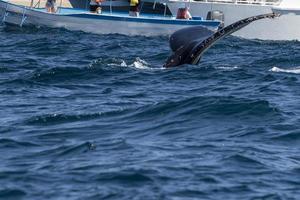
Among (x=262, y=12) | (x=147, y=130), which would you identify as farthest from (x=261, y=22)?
(x=147, y=130)

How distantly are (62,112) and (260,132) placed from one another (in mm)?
3819

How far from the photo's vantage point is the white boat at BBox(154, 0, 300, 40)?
42.1 m

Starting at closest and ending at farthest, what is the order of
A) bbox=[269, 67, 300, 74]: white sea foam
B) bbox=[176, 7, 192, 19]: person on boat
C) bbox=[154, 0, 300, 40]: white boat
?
1. bbox=[269, 67, 300, 74]: white sea foam
2. bbox=[176, 7, 192, 19]: person on boat
3. bbox=[154, 0, 300, 40]: white boat

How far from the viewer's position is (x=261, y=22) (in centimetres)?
4300

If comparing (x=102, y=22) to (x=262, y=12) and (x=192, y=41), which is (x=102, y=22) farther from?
(x=192, y=41)

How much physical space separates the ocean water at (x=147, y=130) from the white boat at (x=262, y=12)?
15062 millimetres

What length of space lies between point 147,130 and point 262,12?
27.7m

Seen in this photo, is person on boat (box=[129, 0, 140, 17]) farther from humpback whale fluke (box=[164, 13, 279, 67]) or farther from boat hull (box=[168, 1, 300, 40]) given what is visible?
humpback whale fluke (box=[164, 13, 279, 67])

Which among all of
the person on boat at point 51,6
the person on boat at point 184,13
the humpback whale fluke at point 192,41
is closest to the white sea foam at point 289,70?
the humpback whale fluke at point 192,41

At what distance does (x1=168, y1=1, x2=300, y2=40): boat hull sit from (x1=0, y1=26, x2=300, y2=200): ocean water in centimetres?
1511

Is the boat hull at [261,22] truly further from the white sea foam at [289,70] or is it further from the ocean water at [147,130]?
the white sea foam at [289,70]

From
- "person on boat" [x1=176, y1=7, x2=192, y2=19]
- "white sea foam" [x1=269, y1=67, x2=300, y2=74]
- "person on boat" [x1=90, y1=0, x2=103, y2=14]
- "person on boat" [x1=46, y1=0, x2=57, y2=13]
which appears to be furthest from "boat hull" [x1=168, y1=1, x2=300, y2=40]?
"white sea foam" [x1=269, y1=67, x2=300, y2=74]

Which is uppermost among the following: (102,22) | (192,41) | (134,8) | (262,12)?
(192,41)

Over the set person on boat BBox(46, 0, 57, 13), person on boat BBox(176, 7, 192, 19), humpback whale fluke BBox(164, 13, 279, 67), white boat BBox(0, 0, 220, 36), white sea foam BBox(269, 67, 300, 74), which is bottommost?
white boat BBox(0, 0, 220, 36)
